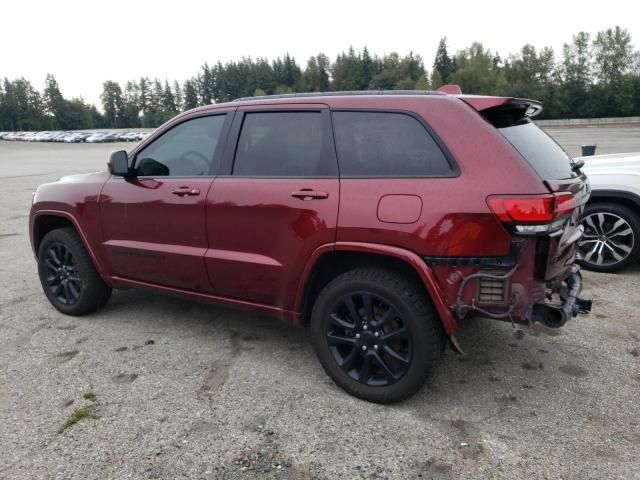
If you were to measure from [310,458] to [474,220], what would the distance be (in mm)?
1449

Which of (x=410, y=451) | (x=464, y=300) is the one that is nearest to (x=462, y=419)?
(x=410, y=451)

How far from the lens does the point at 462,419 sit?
9.12 ft

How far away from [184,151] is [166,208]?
45 centimetres

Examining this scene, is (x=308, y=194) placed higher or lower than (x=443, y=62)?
lower

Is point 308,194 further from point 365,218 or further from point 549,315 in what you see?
point 549,315

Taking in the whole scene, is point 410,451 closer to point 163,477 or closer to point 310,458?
point 310,458

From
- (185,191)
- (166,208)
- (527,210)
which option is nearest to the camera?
(527,210)

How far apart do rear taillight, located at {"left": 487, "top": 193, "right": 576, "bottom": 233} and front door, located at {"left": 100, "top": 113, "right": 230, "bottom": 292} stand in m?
1.90

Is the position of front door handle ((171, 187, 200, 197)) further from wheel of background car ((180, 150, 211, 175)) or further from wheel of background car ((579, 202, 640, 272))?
wheel of background car ((579, 202, 640, 272))

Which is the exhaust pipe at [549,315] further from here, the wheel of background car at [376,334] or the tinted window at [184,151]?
the tinted window at [184,151]

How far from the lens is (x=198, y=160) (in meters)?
3.57

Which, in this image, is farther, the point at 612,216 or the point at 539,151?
the point at 612,216

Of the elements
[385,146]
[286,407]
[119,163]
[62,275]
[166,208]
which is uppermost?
[385,146]

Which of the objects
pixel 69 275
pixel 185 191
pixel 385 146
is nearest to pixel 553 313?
pixel 385 146
